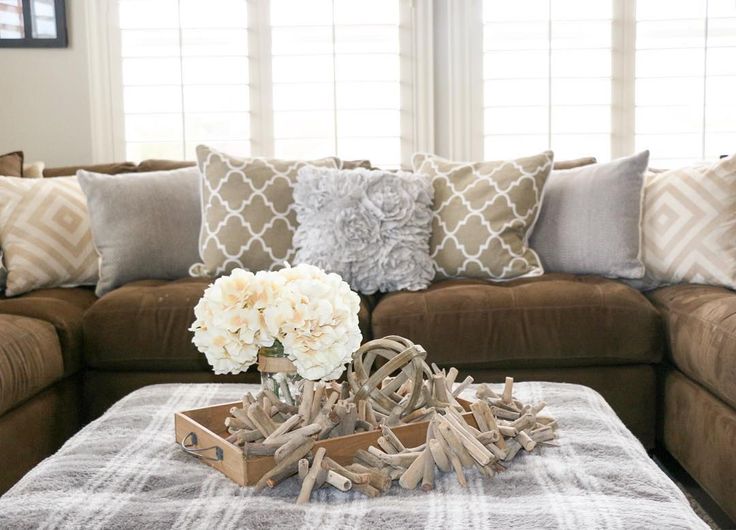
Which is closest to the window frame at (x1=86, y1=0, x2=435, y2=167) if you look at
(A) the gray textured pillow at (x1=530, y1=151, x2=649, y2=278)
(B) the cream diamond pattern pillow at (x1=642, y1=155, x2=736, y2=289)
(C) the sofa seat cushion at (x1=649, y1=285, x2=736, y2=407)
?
(A) the gray textured pillow at (x1=530, y1=151, x2=649, y2=278)

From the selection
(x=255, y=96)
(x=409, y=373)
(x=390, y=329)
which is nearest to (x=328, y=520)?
(x=409, y=373)

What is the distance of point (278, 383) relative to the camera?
1.40 metres

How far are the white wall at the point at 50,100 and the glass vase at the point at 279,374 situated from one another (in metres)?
2.77

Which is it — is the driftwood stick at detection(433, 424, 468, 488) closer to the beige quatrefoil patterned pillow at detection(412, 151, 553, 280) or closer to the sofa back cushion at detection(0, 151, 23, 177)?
the beige quatrefoil patterned pillow at detection(412, 151, 553, 280)

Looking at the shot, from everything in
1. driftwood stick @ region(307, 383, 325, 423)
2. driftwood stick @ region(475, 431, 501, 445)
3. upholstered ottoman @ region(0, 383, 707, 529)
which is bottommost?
upholstered ottoman @ region(0, 383, 707, 529)

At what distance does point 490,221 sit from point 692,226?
2.09 feet

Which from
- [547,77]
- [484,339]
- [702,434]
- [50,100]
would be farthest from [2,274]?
[547,77]

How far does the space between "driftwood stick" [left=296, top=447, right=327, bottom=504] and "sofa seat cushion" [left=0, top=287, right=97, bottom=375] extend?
1425 millimetres

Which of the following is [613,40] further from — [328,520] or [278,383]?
[328,520]

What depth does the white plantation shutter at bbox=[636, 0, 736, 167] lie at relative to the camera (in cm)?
375

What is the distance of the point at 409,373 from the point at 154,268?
1.76 metres

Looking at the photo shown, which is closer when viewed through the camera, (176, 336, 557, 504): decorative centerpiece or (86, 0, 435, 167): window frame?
(176, 336, 557, 504): decorative centerpiece

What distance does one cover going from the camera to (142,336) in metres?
2.49

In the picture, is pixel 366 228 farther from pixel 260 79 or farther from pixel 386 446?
pixel 386 446
